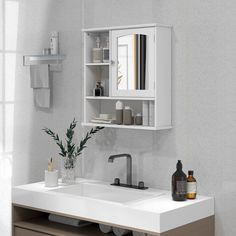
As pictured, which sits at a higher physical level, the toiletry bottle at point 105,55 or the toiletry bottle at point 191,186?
the toiletry bottle at point 105,55

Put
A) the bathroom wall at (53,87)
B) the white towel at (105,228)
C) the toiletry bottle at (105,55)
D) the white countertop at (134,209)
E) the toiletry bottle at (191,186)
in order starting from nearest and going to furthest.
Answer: the white countertop at (134,209), the toiletry bottle at (191,186), the white towel at (105,228), the toiletry bottle at (105,55), the bathroom wall at (53,87)

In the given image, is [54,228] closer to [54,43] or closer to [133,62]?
[133,62]

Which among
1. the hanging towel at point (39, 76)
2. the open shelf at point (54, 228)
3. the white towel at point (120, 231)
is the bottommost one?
the open shelf at point (54, 228)

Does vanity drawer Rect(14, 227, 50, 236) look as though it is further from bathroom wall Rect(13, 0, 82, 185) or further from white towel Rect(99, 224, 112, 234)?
bathroom wall Rect(13, 0, 82, 185)

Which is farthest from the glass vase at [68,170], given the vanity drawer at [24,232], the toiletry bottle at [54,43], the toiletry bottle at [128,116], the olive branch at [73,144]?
the toiletry bottle at [54,43]

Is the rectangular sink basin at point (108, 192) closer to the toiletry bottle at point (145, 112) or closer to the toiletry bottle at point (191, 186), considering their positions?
the toiletry bottle at point (191, 186)

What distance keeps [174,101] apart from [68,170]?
2.96ft

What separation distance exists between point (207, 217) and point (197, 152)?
394 millimetres

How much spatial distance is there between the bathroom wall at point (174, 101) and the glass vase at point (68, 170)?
0.19 m

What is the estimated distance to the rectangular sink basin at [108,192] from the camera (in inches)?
132

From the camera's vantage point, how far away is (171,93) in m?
3.34

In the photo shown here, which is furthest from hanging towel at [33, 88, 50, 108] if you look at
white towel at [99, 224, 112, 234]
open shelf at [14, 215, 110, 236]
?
white towel at [99, 224, 112, 234]

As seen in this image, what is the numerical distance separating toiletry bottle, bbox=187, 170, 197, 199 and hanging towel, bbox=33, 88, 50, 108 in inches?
52.1

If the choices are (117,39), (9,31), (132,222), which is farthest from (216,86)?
(9,31)
